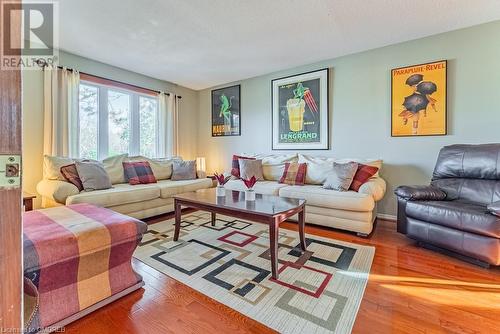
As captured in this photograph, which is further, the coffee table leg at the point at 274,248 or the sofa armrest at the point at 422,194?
the sofa armrest at the point at 422,194

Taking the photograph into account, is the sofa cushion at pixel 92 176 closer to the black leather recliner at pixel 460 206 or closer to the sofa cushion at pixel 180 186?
the sofa cushion at pixel 180 186

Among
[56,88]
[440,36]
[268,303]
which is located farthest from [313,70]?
[56,88]

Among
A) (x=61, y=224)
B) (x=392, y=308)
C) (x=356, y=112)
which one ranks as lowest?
(x=392, y=308)

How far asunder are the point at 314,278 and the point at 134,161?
127 inches

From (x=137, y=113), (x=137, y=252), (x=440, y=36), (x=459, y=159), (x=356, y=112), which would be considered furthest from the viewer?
(x=137, y=113)

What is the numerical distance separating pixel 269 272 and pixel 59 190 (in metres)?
2.45

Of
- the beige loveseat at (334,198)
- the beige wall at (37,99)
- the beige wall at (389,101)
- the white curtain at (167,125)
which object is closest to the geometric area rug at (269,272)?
the beige loveseat at (334,198)

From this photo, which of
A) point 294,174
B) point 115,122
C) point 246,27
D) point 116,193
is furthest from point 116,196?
point 246,27

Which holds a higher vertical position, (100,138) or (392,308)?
(100,138)

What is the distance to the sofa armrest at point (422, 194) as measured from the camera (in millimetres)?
2418

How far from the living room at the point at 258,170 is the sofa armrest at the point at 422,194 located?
22 mm

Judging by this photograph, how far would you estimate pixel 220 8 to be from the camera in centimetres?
238

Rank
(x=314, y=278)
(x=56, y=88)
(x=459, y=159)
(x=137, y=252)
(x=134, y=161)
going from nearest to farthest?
1. (x=314, y=278)
2. (x=137, y=252)
3. (x=459, y=159)
4. (x=56, y=88)
5. (x=134, y=161)

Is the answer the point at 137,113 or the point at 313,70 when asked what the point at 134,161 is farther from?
the point at 313,70
